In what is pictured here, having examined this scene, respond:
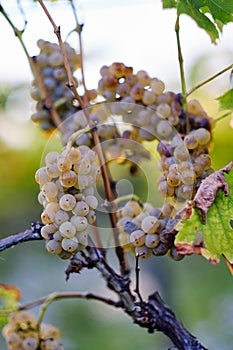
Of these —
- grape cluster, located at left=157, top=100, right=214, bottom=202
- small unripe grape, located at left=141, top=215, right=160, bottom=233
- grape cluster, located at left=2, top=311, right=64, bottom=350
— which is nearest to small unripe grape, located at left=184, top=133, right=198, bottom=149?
grape cluster, located at left=157, top=100, right=214, bottom=202

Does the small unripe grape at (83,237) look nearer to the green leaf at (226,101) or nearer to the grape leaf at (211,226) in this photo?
the grape leaf at (211,226)

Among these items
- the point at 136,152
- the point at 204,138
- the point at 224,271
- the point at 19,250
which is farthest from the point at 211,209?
the point at 19,250

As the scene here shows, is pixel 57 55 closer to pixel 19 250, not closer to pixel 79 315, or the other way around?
pixel 79 315

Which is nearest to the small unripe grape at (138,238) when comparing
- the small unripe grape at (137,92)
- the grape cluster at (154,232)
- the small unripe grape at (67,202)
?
the grape cluster at (154,232)

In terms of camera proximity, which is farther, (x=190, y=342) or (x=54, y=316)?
(x=54, y=316)

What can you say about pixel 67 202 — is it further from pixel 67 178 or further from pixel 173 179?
pixel 173 179
